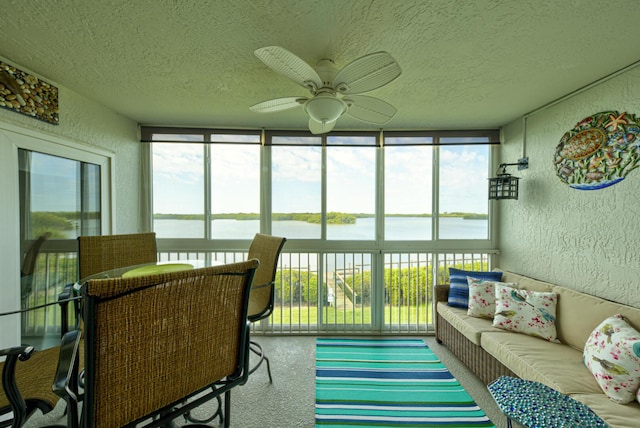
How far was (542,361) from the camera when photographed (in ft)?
5.43

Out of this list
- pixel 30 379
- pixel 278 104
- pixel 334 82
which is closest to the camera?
pixel 30 379

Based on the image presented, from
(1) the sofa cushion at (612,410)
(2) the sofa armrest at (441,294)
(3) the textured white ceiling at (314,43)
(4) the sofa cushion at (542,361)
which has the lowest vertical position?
(1) the sofa cushion at (612,410)

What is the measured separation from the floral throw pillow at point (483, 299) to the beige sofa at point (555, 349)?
7 centimetres

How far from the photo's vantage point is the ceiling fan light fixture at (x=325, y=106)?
140cm

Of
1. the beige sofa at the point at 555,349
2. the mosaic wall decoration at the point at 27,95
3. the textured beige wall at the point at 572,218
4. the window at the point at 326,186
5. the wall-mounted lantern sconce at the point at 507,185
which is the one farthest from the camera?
the window at the point at 326,186

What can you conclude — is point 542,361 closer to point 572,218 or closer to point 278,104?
point 572,218

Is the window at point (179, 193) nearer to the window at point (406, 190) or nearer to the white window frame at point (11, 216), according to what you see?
the white window frame at point (11, 216)

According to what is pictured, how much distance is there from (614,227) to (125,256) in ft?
12.3

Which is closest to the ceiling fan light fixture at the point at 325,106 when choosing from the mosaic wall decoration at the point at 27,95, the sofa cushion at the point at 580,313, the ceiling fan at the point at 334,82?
the ceiling fan at the point at 334,82

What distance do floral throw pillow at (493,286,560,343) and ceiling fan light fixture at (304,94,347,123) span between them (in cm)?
210

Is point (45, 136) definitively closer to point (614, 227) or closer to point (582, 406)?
point (582, 406)

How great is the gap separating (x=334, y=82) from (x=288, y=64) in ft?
0.90

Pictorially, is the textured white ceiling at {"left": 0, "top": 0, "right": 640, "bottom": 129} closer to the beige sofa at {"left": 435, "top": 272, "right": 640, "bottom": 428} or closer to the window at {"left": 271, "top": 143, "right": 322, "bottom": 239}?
the window at {"left": 271, "top": 143, "right": 322, "bottom": 239}

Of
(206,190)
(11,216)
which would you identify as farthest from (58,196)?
(206,190)
